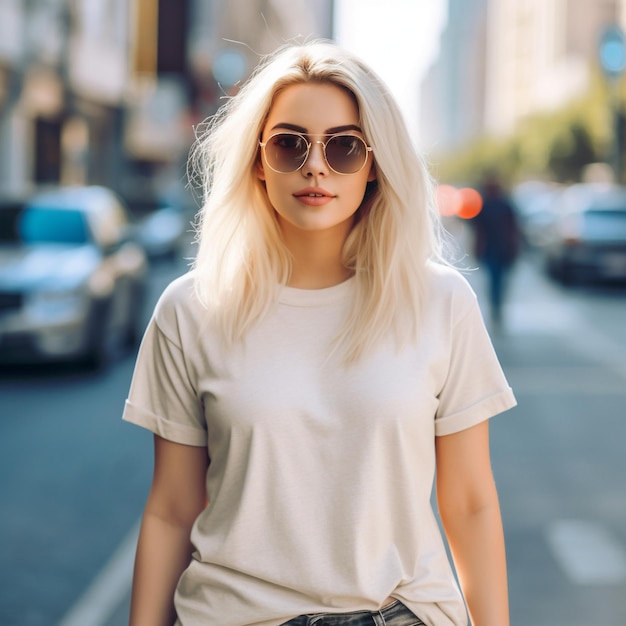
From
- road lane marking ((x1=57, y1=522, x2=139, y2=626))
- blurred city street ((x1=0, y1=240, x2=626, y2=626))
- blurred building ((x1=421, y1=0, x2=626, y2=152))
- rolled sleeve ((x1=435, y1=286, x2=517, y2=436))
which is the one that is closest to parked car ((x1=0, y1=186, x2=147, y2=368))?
blurred city street ((x1=0, y1=240, x2=626, y2=626))

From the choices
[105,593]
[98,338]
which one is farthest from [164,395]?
[98,338]

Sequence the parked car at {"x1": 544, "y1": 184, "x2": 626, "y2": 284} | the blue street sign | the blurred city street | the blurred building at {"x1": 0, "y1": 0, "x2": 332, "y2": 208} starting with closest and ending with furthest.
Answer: the blurred city street, the parked car at {"x1": 544, "y1": 184, "x2": 626, "y2": 284}, the blurred building at {"x1": 0, "y1": 0, "x2": 332, "y2": 208}, the blue street sign

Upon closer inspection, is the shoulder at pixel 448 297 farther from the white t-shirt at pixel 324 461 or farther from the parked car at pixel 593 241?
the parked car at pixel 593 241

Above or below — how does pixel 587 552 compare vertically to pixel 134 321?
below

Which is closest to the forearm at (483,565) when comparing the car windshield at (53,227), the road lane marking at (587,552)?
the road lane marking at (587,552)

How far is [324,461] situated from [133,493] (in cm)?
499

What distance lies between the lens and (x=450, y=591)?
2160 mm

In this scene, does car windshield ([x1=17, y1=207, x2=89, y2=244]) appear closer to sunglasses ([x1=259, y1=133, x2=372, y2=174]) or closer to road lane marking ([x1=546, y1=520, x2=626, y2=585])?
road lane marking ([x1=546, y1=520, x2=626, y2=585])

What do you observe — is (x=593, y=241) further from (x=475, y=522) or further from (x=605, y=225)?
(x=475, y=522)

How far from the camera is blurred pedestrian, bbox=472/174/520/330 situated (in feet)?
50.9

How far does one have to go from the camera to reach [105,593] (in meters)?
5.09

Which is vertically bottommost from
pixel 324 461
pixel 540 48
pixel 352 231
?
pixel 324 461

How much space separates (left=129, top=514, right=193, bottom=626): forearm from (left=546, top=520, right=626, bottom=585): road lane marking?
3.34 metres

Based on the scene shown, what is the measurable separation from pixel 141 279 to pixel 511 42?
161m
